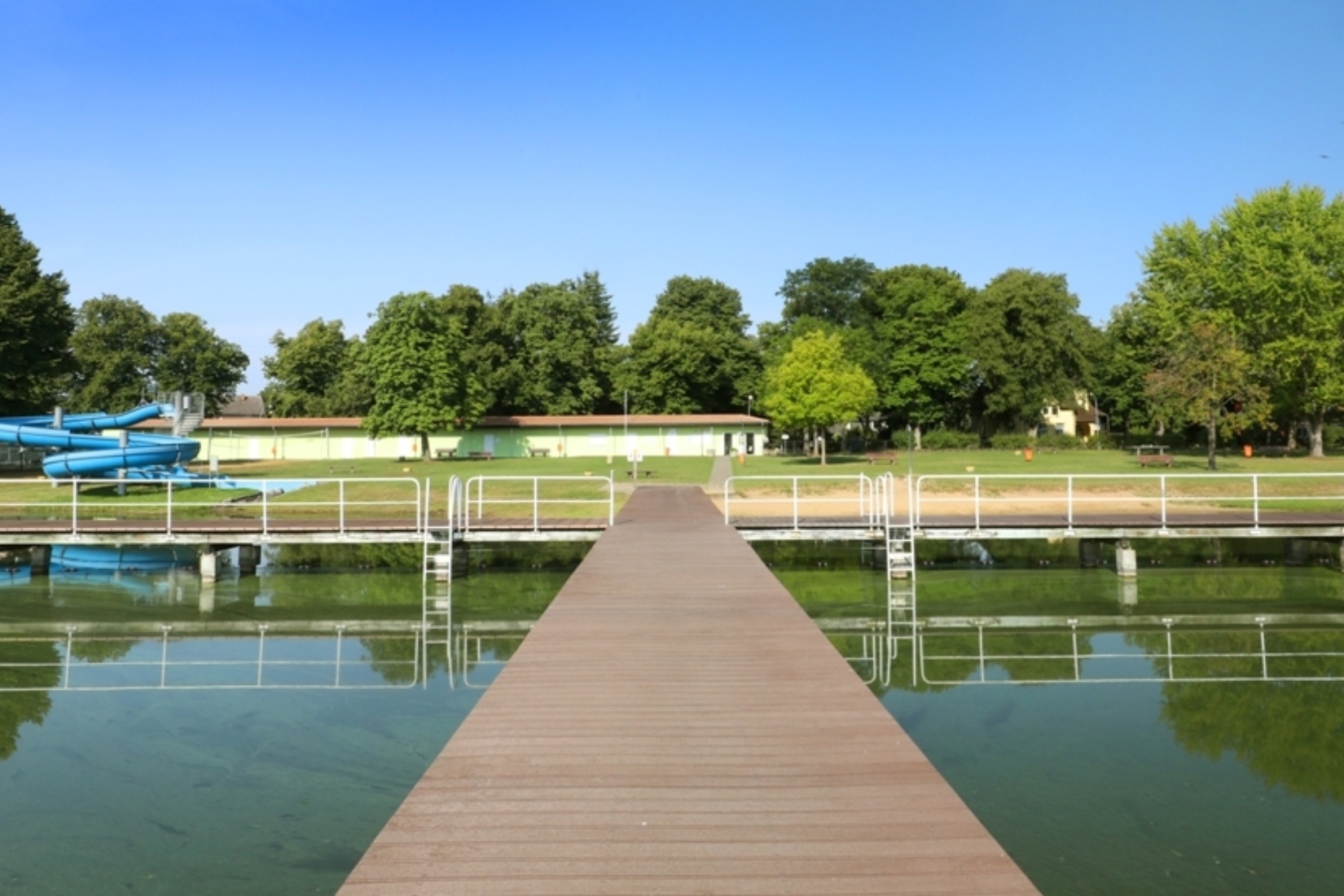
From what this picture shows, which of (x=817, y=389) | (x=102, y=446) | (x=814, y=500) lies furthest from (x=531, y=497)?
(x=817, y=389)

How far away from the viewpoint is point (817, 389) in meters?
44.1

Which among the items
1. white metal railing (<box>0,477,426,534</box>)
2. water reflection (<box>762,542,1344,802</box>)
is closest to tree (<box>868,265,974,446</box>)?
white metal railing (<box>0,477,426,534</box>)

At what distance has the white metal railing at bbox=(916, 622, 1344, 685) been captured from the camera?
11836 mm

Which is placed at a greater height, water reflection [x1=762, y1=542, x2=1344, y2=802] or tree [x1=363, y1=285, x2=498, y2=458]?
tree [x1=363, y1=285, x2=498, y2=458]

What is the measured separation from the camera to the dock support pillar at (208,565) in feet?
61.4

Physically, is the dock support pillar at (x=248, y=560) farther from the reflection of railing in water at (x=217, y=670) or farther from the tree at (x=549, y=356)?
the tree at (x=549, y=356)

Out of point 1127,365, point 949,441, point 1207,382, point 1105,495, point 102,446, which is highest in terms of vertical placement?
point 1127,365

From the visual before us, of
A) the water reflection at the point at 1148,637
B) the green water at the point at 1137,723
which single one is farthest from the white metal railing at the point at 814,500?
the green water at the point at 1137,723

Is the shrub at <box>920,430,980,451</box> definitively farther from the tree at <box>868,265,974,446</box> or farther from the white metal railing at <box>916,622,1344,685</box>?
the white metal railing at <box>916,622,1344,685</box>

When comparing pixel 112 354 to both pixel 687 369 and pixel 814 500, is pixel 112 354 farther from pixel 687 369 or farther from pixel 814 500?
pixel 814 500

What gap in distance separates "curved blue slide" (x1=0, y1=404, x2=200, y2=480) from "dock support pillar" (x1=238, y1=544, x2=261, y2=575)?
7.45 m

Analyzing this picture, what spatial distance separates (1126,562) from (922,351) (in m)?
40.2

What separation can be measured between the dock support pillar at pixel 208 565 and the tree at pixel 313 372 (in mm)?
49669

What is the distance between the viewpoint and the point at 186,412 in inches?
1312
